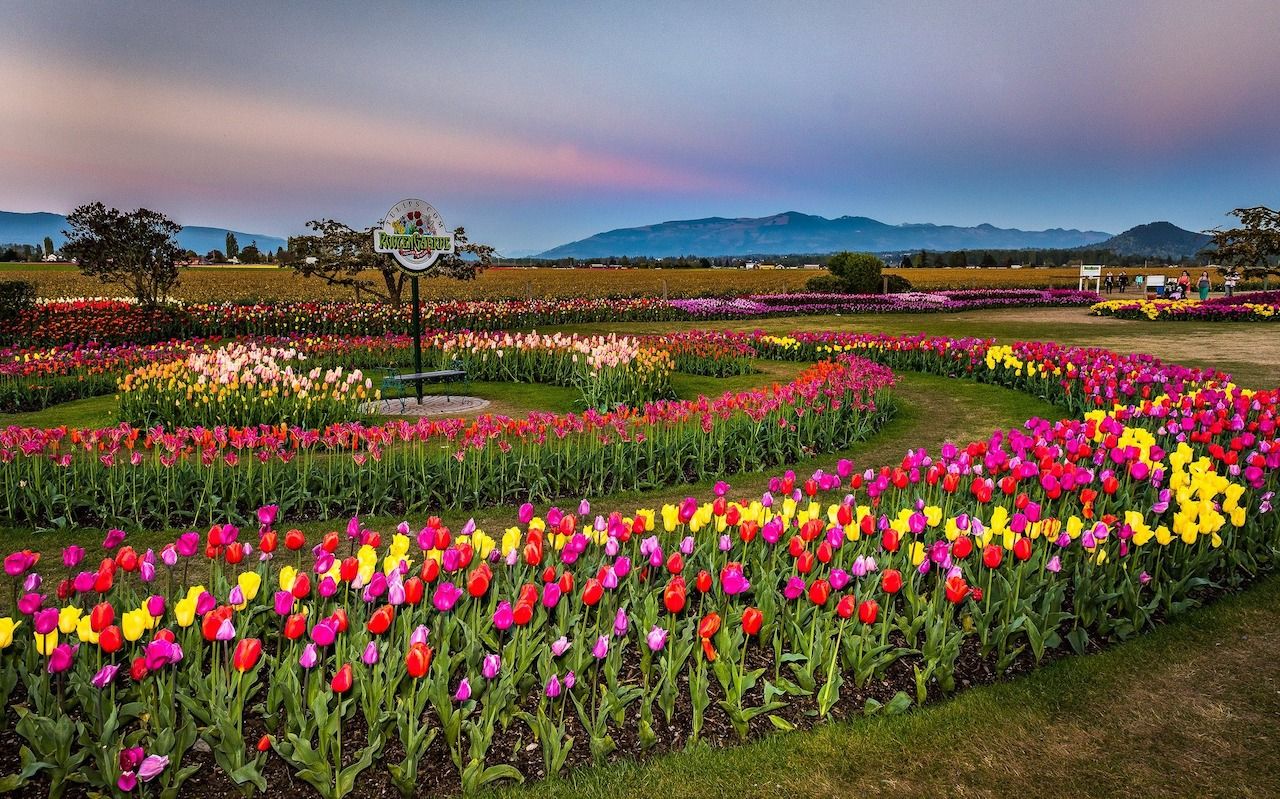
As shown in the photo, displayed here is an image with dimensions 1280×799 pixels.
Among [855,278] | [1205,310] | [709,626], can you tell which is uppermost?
[855,278]

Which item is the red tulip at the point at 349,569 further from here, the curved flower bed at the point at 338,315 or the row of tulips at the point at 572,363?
the curved flower bed at the point at 338,315

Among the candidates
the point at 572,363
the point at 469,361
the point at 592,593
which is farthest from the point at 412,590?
the point at 469,361

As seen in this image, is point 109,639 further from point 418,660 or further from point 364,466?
point 364,466

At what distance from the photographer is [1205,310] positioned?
29.1 meters

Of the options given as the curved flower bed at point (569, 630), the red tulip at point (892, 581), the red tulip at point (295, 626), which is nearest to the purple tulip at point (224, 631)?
the curved flower bed at point (569, 630)

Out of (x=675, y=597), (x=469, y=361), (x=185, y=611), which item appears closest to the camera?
(x=185, y=611)

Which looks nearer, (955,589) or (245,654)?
(245,654)

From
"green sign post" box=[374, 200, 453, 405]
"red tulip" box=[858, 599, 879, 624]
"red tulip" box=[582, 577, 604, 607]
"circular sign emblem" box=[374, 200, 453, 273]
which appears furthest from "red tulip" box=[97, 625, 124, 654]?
"circular sign emblem" box=[374, 200, 453, 273]

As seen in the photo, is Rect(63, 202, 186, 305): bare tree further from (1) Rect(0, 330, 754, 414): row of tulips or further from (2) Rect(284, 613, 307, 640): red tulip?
(2) Rect(284, 613, 307, 640): red tulip

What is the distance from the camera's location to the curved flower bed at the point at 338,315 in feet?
68.0

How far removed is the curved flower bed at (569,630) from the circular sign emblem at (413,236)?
758 cm

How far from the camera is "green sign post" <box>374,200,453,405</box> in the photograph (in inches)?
485

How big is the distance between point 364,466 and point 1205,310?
3192cm

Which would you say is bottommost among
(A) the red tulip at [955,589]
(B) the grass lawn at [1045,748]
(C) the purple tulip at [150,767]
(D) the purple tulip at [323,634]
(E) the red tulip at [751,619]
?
(B) the grass lawn at [1045,748]
